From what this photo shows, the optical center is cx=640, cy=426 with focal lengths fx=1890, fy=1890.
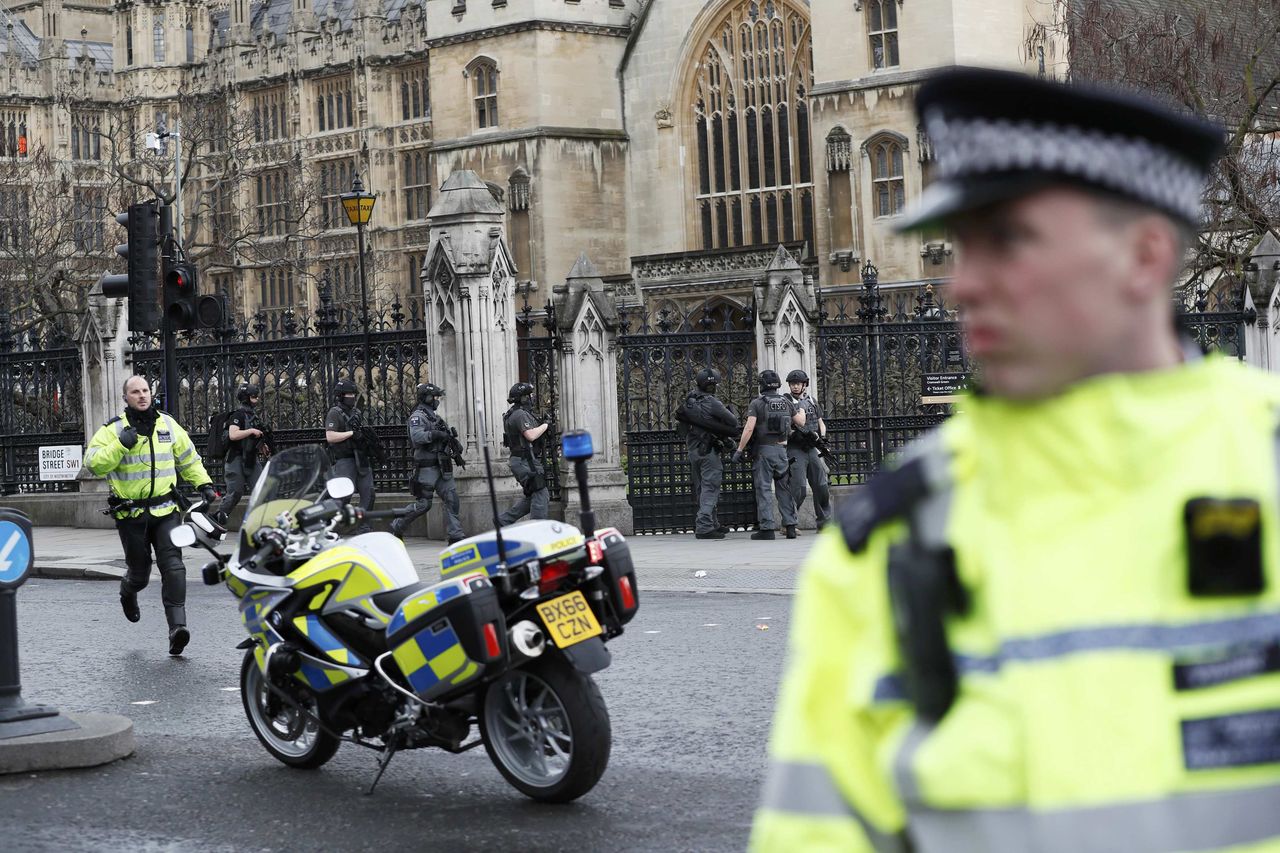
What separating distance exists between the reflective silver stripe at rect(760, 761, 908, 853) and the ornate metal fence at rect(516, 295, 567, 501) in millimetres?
16400

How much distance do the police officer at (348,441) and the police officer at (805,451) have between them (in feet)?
13.3

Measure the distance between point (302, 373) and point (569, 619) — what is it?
1465 centimetres

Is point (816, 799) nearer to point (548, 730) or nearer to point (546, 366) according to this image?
→ point (548, 730)

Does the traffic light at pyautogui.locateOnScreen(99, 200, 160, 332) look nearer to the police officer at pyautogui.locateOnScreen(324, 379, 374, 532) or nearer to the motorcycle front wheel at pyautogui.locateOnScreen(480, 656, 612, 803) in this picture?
the police officer at pyautogui.locateOnScreen(324, 379, 374, 532)

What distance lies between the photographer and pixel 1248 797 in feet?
5.65

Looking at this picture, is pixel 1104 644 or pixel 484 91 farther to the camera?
pixel 484 91

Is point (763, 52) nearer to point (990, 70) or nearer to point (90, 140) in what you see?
point (90, 140)

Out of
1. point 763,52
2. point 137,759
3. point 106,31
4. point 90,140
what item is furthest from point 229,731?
point 106,31

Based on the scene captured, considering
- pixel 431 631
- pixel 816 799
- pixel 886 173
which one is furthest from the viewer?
pixel 886 173

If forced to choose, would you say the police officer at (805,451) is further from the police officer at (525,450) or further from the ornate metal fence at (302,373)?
the ornate metal fence at (302,373)

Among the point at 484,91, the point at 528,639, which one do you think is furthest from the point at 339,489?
the point at 484,91

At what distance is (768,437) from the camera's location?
1778 cm

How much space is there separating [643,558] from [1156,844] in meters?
14.8

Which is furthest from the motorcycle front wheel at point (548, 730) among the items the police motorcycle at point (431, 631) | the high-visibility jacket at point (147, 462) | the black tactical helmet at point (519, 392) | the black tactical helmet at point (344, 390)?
the black tactical helmet at point (344, 390)
